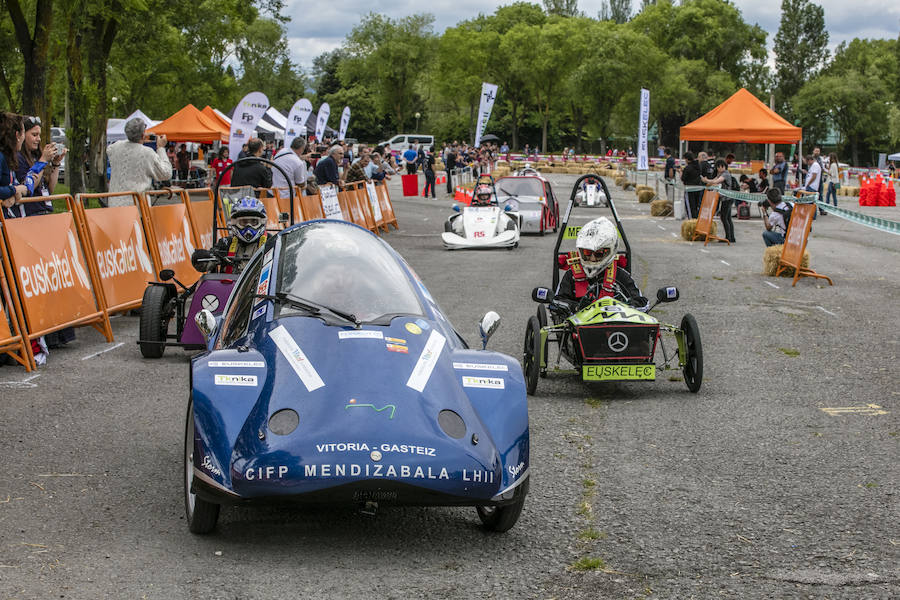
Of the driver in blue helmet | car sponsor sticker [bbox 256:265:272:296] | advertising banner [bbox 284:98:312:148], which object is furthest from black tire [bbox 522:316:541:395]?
advertising banner [bbox 284:98:312:148]

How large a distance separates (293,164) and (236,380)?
13789 millimetres

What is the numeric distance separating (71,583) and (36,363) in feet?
17.9

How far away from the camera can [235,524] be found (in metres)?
5.18

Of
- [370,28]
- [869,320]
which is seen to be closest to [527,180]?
[869,320]

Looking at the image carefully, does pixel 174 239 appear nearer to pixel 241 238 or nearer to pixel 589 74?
pixel 241 238

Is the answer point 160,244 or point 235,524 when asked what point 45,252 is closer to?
point 160,244

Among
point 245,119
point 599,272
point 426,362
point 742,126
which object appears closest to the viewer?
point 426,362

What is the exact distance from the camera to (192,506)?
5.02 metres

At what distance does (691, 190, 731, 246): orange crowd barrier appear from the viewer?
77.7 feet

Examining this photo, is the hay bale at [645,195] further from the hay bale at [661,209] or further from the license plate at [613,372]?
the license plate at [613,372]

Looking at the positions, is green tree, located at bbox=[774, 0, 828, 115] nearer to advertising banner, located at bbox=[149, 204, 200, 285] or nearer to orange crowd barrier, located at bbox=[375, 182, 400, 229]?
orange crowd barrier, located at bbox=[375, 182, 400, 229]

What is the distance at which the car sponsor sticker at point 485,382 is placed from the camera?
5197mm

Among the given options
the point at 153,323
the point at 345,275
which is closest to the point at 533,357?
the point at 345,275

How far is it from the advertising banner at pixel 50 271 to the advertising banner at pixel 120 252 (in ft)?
1.23
